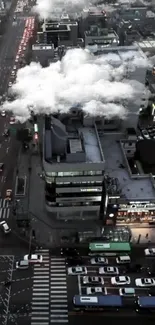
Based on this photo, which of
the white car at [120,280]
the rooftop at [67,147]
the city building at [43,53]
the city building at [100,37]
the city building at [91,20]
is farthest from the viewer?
the city building at [91,20]

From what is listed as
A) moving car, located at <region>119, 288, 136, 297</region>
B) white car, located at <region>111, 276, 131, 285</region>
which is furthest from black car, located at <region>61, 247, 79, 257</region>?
moving car, located at <region>119, 288, 136, 297</region>

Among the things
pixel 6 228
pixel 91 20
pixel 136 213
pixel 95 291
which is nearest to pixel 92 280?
pixel 95 291

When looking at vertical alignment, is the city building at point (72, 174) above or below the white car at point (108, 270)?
above

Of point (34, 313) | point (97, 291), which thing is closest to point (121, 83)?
point (97, 291)

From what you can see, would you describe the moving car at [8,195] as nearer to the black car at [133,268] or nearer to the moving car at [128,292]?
the black car at [133,268]

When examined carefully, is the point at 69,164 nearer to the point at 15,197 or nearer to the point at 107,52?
the point at 15,197

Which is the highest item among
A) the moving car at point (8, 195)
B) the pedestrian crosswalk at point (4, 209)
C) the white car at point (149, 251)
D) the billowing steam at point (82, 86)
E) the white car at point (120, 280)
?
the billowing steam at point (82, 86)

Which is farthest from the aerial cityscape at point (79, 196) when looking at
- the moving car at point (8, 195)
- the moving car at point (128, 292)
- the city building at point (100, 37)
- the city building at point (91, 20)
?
the city building at point (91, 20)
